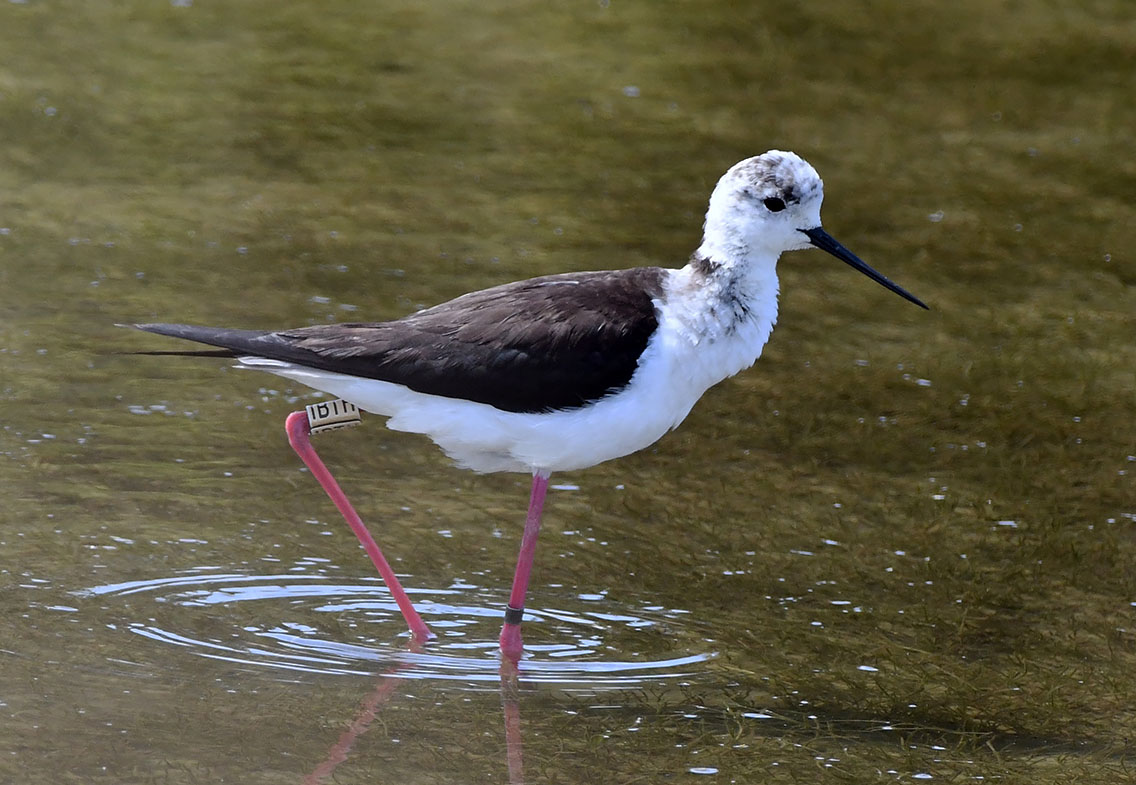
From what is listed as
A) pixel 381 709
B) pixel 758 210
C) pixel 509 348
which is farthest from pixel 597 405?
pixel 381 709

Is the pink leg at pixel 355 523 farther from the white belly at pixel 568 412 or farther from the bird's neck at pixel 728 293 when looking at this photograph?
the bird's neck at pixel 728 293

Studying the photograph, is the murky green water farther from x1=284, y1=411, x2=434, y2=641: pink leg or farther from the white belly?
the white belly

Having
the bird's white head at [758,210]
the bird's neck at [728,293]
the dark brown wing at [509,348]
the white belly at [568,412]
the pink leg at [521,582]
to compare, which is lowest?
the pink leg at [521,582]

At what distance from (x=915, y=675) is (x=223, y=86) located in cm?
601

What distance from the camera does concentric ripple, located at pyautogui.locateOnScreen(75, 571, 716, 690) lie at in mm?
4270

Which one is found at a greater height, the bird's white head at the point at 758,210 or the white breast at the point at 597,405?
the bird's white head at the point at 758,210

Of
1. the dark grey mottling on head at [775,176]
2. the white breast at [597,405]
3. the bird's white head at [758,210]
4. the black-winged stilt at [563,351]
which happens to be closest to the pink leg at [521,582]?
the black-winged stilt at [563,351]

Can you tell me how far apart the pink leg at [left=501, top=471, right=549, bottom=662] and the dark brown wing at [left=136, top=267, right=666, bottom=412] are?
0.32m

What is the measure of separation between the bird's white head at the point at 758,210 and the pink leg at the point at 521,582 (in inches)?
Result: 31.7

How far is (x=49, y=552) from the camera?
4684 millimetres

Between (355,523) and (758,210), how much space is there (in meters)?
1.43

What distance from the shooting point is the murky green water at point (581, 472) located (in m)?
4.05

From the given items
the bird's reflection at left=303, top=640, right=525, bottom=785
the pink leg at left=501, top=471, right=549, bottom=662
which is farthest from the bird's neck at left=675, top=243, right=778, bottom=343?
the bird's reflection at left=303, top=640, right=525, bottom=785

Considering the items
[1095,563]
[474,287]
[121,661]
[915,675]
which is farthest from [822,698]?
[474,287]
